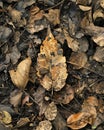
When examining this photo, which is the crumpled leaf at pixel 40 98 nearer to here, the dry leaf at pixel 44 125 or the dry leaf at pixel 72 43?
the dry leaf at pixel 44 125

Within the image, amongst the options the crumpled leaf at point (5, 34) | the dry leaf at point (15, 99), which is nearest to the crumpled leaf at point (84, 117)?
the dry leaf at point (15, 99)

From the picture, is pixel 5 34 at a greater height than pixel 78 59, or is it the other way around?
pixel 5 34

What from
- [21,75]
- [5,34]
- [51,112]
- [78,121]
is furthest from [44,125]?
[5,34]

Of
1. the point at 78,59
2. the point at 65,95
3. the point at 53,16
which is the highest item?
the point at 53,16

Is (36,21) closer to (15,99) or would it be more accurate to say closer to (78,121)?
(15,99)

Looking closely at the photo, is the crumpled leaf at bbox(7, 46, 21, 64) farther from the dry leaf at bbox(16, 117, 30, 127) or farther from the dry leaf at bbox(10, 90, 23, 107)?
the dry leaf at bbox(16, 117, 30, 127)

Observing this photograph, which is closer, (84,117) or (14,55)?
(84,117)

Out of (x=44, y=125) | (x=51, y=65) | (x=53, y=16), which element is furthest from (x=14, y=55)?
(x=44, y=125)
